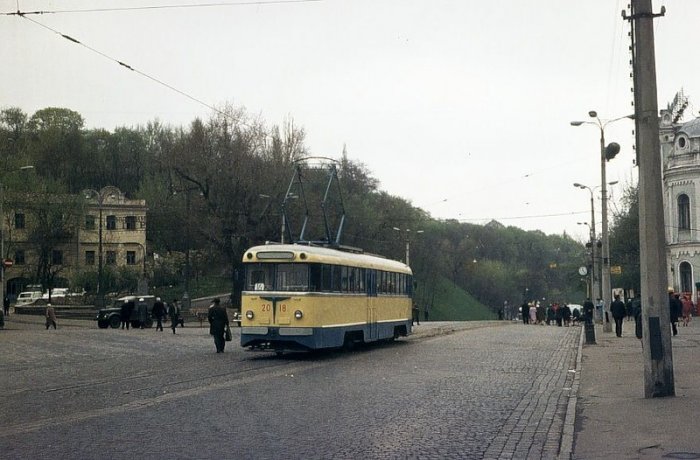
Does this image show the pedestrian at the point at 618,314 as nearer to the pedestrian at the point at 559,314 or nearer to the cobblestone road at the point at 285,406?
the cobblestone road at the point at 285,406

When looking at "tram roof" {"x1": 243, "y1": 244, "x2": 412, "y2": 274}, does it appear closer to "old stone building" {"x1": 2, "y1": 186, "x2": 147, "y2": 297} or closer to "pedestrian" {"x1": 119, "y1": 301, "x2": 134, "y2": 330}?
"pedestrian" {"x1": 119, "y1": 301, "x2": 134, "y2": 330}

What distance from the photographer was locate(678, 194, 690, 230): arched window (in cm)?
6906

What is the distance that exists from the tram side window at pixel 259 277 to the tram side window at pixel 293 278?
262 mm

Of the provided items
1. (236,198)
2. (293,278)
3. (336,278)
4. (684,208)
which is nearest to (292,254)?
(293,278)

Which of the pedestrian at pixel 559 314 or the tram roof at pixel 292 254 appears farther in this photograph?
the pedestrian at pixel 559 314

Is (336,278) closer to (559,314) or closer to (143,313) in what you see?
(143,313)

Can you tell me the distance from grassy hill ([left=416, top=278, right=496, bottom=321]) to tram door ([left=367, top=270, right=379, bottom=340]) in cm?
6978

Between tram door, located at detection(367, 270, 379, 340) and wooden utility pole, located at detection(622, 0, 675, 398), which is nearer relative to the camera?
wooden utility pole, located at detection(622, 0, 675, 398)

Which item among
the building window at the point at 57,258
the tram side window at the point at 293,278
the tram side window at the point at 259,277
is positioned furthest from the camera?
the building window at the point at 57,258

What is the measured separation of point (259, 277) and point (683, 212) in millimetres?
52338

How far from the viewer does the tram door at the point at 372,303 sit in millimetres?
28141

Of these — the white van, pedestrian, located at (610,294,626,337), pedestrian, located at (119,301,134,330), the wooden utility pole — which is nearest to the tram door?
pedestrian, located at (610,294,626,337)

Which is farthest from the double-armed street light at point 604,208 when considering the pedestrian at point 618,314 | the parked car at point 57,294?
the parked car at point 57,294

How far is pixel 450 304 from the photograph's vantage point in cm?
11131
